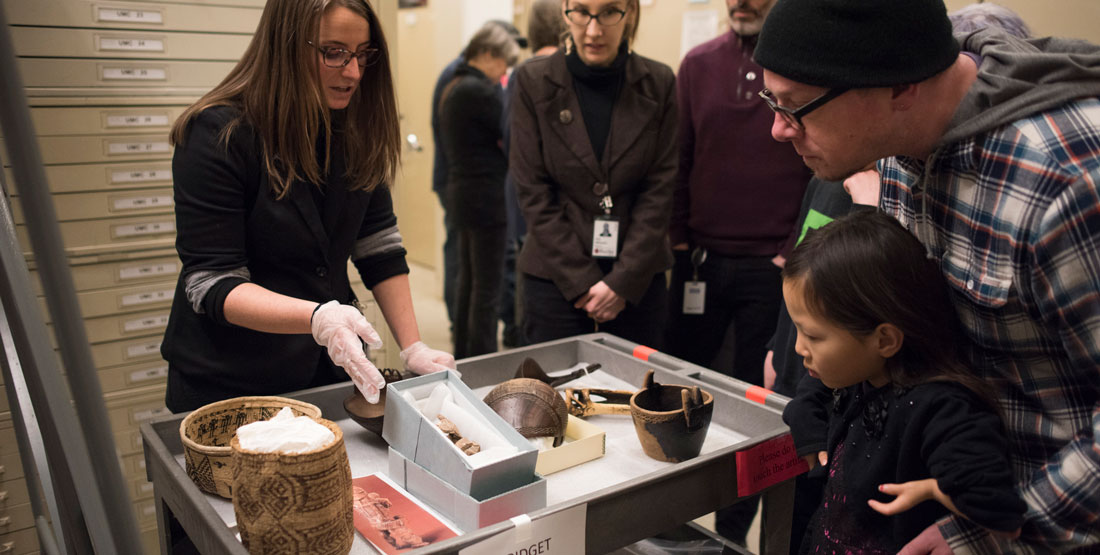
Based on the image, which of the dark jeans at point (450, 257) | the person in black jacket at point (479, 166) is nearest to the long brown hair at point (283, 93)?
the person in black jacket at point (479, 166)

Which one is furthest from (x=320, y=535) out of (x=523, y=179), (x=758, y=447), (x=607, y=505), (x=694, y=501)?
(x=523, y=179)

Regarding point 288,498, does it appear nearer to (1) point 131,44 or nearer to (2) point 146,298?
(2) point 146,298

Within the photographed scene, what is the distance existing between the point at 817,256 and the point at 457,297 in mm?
2954

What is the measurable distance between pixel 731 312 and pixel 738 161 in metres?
0.45

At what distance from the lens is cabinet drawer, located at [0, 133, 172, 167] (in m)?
2.20

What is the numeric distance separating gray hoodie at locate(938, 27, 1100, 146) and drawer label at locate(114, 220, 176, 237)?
2112 millimetres

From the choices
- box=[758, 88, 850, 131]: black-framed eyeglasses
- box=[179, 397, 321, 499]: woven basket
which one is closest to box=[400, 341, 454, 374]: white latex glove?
box=[179, 397, 321, 499]: woven basket

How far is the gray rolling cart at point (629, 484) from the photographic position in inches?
43.7

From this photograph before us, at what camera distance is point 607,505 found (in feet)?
3.81

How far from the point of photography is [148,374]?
2.41 m

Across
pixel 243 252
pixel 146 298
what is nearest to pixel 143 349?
pixel 146 298

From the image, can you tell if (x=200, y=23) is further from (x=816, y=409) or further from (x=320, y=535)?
(x=816, y=409)

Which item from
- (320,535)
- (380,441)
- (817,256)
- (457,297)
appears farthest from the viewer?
(457,297)

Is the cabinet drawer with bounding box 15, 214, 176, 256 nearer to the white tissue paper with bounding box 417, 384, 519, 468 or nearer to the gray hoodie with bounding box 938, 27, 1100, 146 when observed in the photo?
the white tissue paper with bounding box 417, 384, 519, 468
